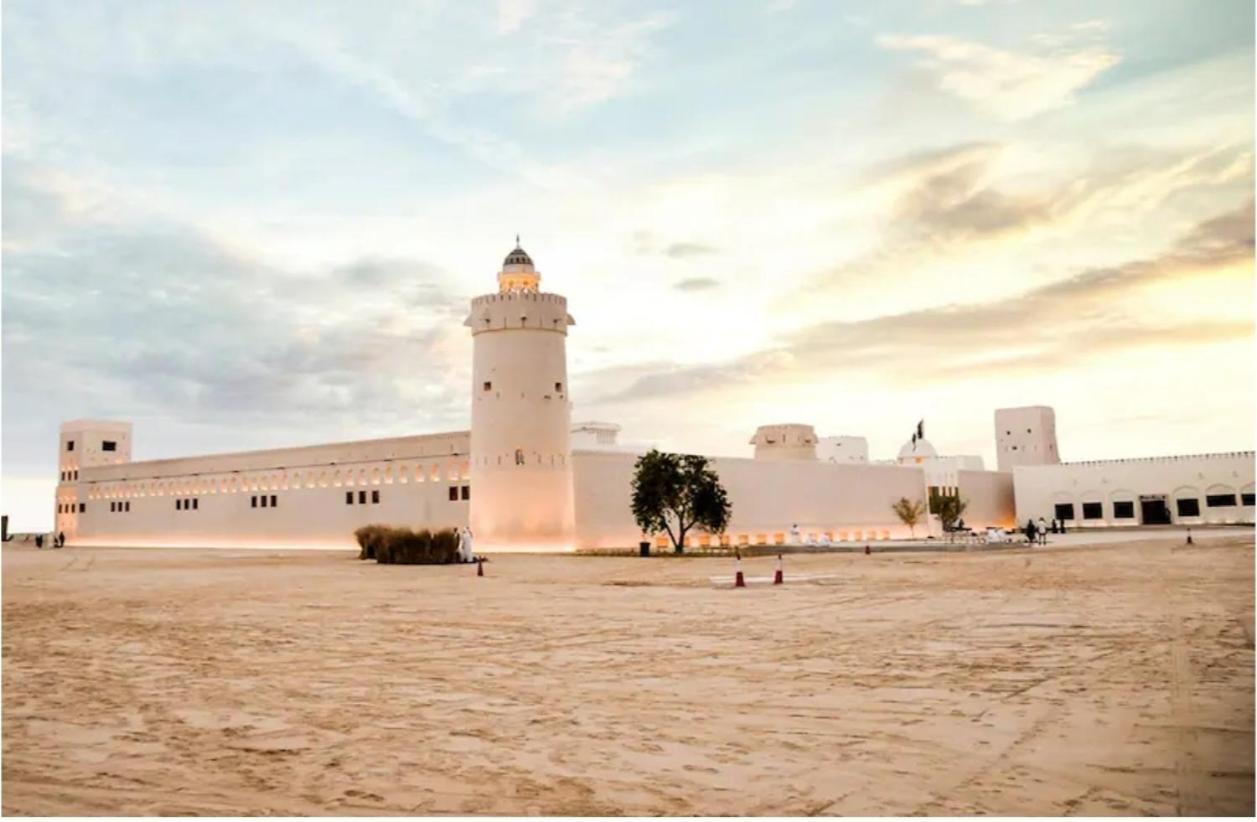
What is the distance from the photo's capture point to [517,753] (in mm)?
6832

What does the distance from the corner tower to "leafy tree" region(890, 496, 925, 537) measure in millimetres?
32805

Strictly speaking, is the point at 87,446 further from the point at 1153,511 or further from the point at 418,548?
the point at 1153,511

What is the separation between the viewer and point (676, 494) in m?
46.3

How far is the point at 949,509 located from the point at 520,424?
41461 millimetres

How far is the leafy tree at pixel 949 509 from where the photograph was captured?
7588cm

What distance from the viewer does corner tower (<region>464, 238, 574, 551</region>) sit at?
49.9 m

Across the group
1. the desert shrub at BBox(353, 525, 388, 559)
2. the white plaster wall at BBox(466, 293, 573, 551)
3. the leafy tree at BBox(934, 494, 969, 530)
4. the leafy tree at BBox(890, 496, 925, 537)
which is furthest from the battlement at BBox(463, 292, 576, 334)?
the leafy tree at BBox(934, 494, 969, 530)

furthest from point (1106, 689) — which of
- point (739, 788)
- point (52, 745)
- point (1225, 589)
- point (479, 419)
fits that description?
point (479, 419)

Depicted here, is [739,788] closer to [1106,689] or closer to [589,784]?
[589,784]

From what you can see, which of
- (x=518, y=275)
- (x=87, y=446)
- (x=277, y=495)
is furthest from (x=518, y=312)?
(x=87, y=446)

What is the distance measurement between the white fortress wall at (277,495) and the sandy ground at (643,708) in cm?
3712

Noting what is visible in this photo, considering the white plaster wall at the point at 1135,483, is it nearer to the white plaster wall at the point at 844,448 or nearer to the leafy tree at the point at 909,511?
the leafy tree at the point at 909,511

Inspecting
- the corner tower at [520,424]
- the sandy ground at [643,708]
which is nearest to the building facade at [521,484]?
the corner tower at [520,424]

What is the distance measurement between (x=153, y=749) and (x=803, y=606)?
12.3 m
